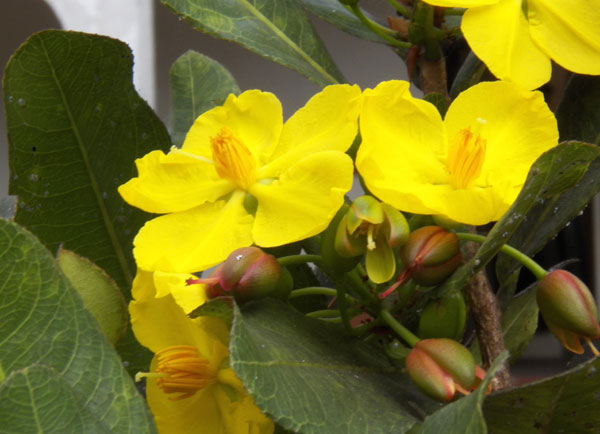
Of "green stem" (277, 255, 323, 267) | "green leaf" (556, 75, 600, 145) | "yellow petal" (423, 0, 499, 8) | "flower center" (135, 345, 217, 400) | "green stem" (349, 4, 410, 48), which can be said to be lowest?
"flower center" (135, 345, 217, 400)

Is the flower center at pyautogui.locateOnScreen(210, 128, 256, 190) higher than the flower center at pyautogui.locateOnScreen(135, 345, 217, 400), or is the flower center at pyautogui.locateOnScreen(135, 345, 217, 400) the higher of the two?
the flower center at pyautogui.locateOnScreen(210, 128, 256, 190)

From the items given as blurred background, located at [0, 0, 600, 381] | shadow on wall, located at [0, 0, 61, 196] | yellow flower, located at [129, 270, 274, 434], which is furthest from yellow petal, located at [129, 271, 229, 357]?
shadow on wall, located at [0, 0, 61, 196]

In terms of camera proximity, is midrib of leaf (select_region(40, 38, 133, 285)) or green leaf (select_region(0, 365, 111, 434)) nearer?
green leaf (select_region(0, 365, 111, 434))

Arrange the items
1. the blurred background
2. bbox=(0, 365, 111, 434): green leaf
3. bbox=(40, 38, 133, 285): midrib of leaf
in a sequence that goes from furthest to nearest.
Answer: the blurred background → bbox=(40, 38, 133, 285): midrib of leaf → bbox=(0, 365, 111, 434): green leaf

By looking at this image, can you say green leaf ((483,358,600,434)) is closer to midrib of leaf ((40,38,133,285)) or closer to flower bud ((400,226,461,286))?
flower bud ((400,226,461,286))

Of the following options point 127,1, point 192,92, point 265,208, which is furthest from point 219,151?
point 127,1

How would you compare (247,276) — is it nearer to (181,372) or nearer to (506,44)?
(181,372)

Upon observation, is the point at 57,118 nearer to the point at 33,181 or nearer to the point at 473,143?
the point at 33,181
